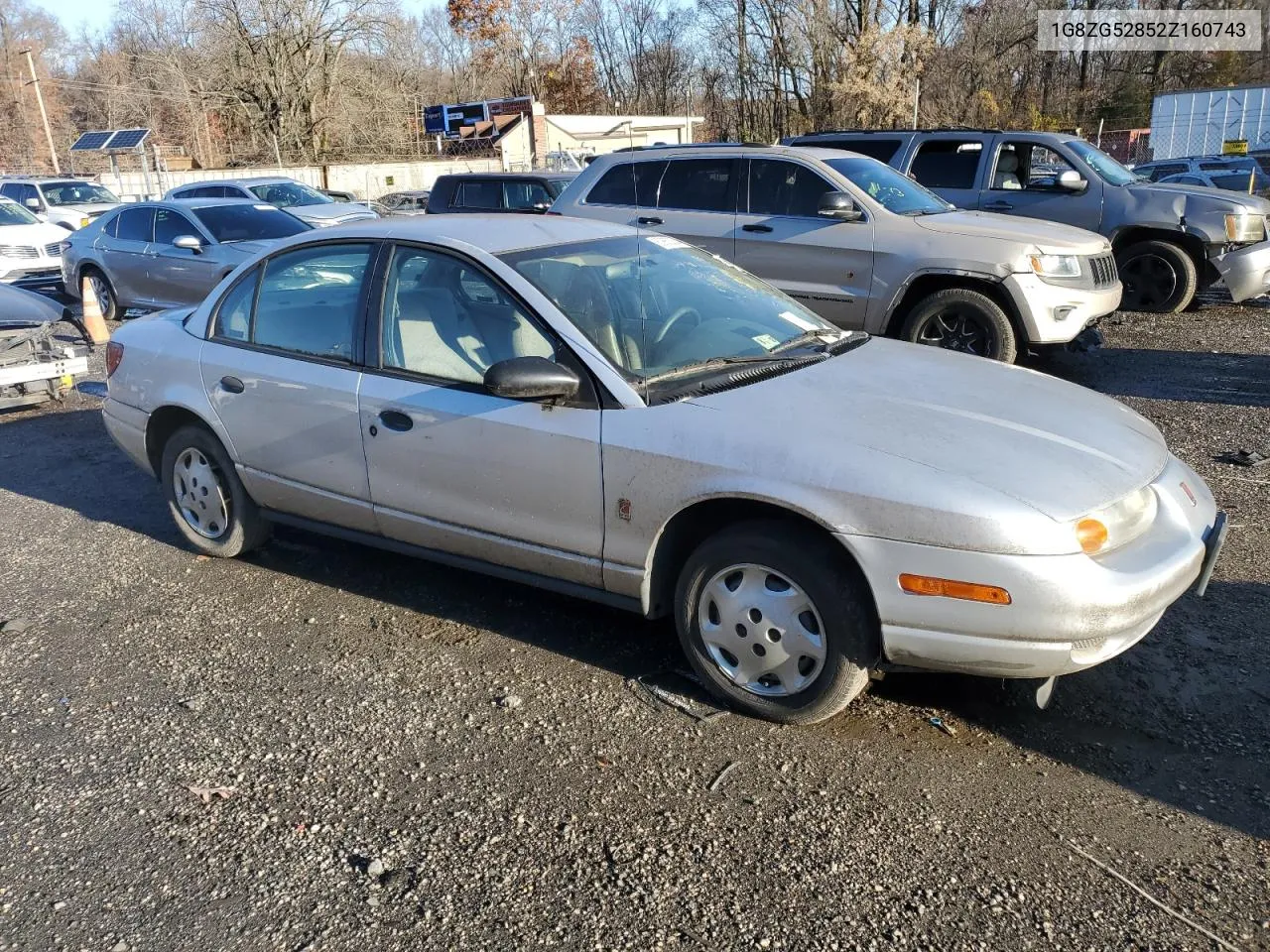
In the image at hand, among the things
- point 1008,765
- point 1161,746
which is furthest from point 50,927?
point 1161,746

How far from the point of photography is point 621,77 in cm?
6438

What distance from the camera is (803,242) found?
8.30 m

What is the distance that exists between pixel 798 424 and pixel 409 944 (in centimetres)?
191

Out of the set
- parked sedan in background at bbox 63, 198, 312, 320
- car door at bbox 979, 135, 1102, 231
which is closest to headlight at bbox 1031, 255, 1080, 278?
car door at bbox 979, 135, 1102, 231

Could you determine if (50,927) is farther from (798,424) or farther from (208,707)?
(798,424)

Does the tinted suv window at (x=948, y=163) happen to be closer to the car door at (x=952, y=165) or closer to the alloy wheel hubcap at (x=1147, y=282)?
the car door at (x=952, y=165)

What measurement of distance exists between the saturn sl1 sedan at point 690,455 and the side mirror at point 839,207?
3584 mm

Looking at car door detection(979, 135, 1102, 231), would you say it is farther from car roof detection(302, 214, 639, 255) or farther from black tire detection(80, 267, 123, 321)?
black tire detection(80, 267, 123, 321)

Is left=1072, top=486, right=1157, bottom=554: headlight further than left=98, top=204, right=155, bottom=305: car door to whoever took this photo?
No

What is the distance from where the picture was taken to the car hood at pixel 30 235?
15094mm

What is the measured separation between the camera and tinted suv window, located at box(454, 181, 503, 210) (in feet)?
41.5

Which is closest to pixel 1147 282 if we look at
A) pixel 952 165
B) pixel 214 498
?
pixel 952 165

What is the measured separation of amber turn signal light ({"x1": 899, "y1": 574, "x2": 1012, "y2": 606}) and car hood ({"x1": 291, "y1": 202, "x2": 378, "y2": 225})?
14.6 metres

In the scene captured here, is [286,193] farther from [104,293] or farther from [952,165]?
[952,165]
